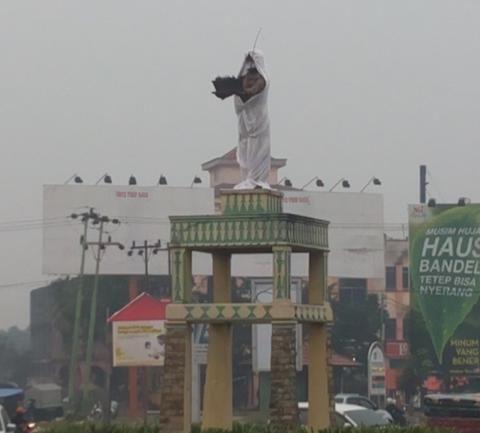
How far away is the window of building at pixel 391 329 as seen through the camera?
7900 cm

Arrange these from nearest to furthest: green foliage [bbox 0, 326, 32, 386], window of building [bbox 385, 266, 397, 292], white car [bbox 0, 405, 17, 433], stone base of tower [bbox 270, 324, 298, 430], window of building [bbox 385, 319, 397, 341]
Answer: stone base of tower [bbox 270, 324, 298, 430], white car [bbox 0, 405, 17, 433], window of building [bbox 385, 319, 397, 341], window of building [bbox 385, 266, 397, 292], green foliage [bbox 0, 326, 32, 386]

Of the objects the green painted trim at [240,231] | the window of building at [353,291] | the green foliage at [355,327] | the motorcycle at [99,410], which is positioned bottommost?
the motorcycle at [99,410]

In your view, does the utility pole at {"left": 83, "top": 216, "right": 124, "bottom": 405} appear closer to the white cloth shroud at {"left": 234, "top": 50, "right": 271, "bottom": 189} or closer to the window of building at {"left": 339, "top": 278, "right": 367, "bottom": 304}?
the window of building at {"left": 339, "top": 278, "right": 367, "bottom": 304}

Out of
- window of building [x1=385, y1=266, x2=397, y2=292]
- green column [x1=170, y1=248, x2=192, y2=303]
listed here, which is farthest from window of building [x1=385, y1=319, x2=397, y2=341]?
green column [x1=170, y1=248, x2=192, y2=303]

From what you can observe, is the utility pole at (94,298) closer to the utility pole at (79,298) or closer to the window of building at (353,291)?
the utility pole at (79,298)

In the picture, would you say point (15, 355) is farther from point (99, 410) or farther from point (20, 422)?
point (20, 422)

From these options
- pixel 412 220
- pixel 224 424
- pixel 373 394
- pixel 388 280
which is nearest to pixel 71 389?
pixel 373 394

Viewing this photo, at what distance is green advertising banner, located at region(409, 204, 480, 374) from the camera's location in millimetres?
49156

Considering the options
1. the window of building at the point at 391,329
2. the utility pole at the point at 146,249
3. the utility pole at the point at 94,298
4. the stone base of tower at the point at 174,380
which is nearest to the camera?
the stone base of tower at the point at 174,380

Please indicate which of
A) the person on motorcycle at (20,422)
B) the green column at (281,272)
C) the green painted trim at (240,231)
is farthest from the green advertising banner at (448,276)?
the green column at (281,272)

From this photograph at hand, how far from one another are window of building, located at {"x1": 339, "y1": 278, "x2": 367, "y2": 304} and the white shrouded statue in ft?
157

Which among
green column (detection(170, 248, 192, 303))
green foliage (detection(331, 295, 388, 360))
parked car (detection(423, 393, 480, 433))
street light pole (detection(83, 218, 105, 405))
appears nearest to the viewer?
green column (detection(170, 248, 192, 303))

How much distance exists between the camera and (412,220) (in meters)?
50.8

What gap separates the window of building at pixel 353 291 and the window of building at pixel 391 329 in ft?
24.5
